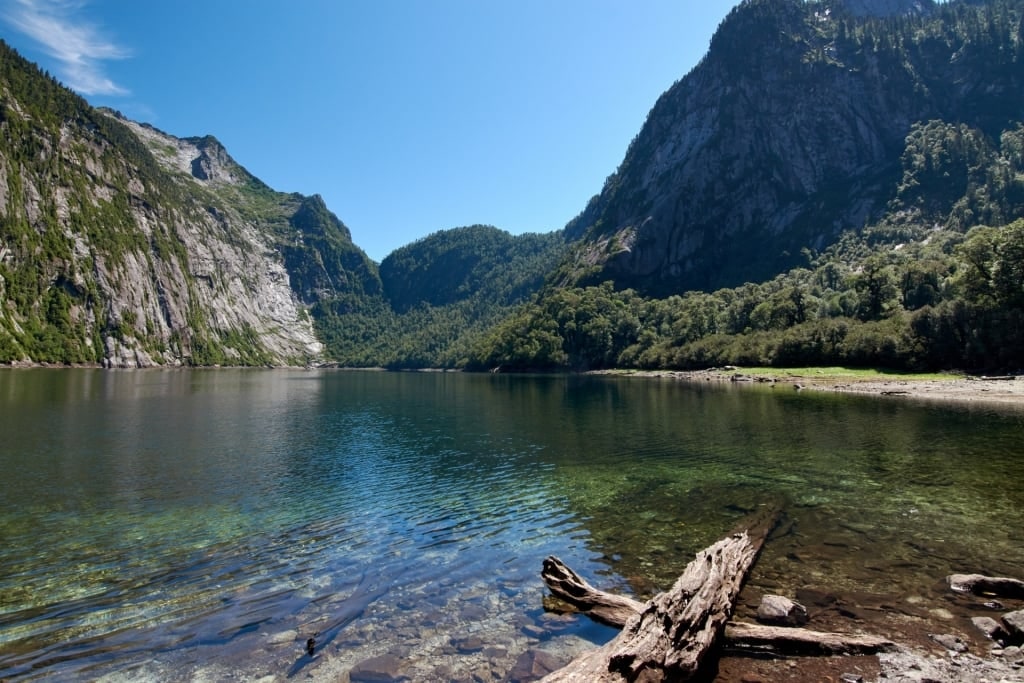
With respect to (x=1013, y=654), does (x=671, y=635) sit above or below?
above

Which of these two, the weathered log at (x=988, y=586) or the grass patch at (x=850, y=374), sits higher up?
the grass patch at (x=850, y=374)

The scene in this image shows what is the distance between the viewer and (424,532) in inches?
966

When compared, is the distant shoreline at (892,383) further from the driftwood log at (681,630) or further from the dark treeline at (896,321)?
the driftwood log at (681,630)

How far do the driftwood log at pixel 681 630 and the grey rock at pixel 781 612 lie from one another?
83 centimetres

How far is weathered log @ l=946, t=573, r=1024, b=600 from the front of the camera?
15742 mm

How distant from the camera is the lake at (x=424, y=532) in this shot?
1470cm

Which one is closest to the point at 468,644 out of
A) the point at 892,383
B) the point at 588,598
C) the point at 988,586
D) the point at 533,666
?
the point at 533,666

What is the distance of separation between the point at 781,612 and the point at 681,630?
4527 millimetres

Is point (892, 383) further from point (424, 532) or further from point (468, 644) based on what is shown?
point (468, 644)

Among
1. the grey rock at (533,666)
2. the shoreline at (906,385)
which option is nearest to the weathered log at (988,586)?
the grey rock at (533,666)

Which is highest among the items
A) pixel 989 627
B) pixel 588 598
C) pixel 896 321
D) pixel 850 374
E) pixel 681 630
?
pixel 896 321

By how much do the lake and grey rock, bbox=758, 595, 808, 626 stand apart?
3.53 feet

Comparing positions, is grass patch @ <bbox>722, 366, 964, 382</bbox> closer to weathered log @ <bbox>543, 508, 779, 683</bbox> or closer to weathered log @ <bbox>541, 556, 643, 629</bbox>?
weathered log @ <bbox>543, 508, 779, 683</bbox>

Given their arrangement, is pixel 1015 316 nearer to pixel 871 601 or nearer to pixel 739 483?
pixel 739 483
